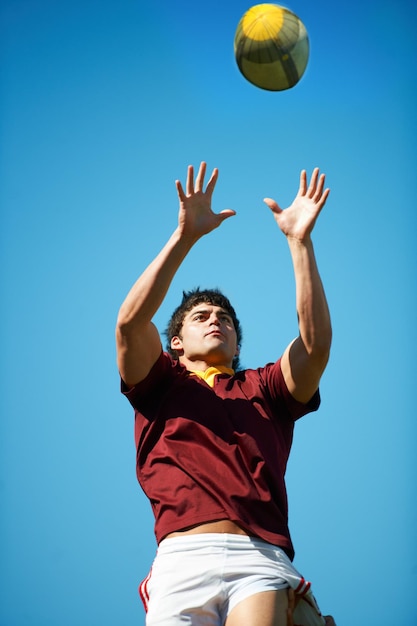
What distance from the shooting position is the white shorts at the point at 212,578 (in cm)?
434

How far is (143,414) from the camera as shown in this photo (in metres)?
5.29

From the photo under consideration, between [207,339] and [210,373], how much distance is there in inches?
12.4

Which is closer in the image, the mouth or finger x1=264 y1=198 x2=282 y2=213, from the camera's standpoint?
finger x1=264 y1=198 x2=282 y2=213

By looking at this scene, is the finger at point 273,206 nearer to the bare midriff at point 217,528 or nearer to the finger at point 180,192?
the finger at point 180,192

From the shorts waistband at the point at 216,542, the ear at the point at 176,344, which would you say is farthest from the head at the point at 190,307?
the shorts waistband at the point at 216,542

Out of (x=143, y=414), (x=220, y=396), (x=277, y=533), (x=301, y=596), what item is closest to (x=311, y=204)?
(x=220, y=396)

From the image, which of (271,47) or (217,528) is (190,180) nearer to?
(271,47)

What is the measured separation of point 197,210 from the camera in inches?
217

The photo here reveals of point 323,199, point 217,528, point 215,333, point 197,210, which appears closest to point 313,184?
point 323,199

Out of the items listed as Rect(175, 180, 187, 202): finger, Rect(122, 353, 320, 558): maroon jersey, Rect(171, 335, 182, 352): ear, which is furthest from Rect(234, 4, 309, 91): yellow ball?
Rect(122, 353, 320, 558): maroon jersey

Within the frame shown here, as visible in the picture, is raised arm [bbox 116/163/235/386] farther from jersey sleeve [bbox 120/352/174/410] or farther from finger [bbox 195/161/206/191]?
finger [bbox 195/161/206/191]

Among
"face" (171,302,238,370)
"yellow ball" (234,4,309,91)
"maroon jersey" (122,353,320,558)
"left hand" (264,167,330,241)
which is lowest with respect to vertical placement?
"maroon jersey" (122,353,320,558)

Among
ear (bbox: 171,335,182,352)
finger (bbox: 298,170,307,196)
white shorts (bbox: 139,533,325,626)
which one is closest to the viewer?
white shorts (bbox: 139,533,325,626)

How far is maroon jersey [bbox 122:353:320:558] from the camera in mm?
4668
